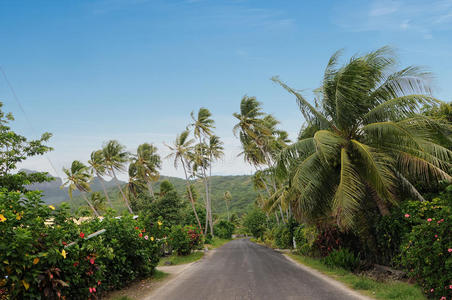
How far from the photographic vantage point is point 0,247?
4016 mm

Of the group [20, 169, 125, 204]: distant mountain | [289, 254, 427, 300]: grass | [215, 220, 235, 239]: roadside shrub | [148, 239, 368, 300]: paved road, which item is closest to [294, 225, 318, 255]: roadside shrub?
[148, 239, 368, 300]: paved road

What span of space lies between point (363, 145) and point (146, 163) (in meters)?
32.4

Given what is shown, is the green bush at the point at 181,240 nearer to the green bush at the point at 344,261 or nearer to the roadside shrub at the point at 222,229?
the green bush at the point at 344,261

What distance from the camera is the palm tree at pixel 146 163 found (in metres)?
37.7

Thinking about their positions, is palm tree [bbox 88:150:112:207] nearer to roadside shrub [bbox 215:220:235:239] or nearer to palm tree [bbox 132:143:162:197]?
palm tree [bbox 132:143:162:197]

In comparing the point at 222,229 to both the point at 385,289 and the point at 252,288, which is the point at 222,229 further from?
the point at 385,289

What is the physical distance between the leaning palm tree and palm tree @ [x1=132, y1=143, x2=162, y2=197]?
2963 centimetres

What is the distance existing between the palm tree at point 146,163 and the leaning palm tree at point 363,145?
29.6 meters

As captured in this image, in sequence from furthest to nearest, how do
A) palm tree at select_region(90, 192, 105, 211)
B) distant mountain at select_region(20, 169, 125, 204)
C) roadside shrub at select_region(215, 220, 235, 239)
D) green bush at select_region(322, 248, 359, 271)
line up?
roadside shrub at select_region(215, 220, 235, 239)
palm tree at select_region(90, 192, 105, 211)
green bush at select_region(322, 248, 359, 271)
distant mountain at select_region(20, 169, 125, 204)

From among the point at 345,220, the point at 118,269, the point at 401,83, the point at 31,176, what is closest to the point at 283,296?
the point at 345,220

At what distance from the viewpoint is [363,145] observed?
894cm

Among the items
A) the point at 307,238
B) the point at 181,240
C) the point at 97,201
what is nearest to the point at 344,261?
the point at 307,238

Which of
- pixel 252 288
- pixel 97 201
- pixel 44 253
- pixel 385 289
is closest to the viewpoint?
pixel 44 253

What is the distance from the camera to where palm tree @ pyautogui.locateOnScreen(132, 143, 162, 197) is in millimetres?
37719
